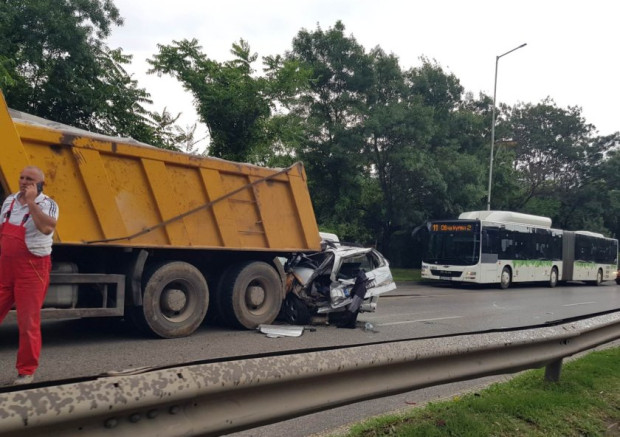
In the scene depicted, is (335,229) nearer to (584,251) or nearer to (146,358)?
(584,251)

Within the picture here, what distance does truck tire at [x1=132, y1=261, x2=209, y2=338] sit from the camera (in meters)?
7.94

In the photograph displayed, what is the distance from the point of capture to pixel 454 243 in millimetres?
23281

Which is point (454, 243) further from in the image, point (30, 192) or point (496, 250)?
point (30, 192)

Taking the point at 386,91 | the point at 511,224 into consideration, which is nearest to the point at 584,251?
the point at 511,224

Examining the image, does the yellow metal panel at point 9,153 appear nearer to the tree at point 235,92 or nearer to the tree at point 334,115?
the tree at point 235,92

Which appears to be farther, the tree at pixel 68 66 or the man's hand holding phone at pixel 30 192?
the tree at pixel 68 66

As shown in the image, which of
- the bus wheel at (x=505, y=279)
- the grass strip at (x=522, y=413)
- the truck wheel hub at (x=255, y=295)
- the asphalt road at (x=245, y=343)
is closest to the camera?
the grass strip at (x=522, y=413)

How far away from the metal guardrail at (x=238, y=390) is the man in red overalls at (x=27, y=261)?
3.31 metres

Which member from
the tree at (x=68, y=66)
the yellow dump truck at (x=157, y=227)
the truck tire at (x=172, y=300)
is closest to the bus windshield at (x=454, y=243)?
the tree at (x=68, y=66)

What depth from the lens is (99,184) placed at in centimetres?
745

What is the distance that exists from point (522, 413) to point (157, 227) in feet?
17.7

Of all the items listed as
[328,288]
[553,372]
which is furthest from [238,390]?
[328,288]

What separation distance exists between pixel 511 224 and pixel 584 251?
27.8 ft

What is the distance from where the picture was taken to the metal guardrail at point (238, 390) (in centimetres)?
175
